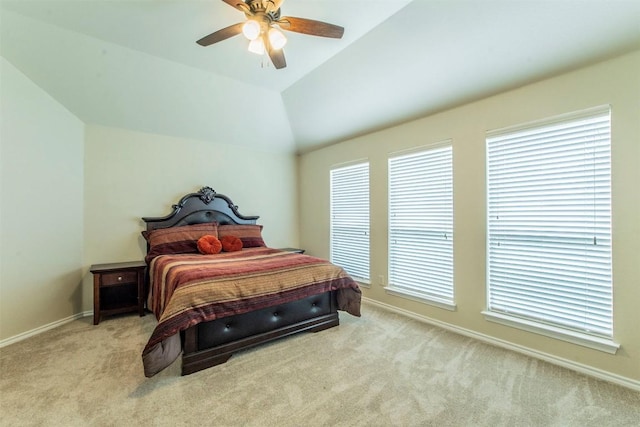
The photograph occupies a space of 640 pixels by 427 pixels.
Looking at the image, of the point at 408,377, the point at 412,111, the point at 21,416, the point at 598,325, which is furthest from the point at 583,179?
the point at 21,416

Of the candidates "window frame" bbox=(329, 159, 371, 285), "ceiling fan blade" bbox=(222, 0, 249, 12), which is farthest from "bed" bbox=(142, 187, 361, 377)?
"ceiling fan blade" bbox=(222, 0, 249, 12)

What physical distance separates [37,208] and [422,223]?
13.5 ft

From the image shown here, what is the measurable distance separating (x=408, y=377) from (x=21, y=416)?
244 cm

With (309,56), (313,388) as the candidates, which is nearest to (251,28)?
(309,56)

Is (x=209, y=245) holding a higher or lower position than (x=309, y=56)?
lower

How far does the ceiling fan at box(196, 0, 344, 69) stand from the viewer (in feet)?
5.74

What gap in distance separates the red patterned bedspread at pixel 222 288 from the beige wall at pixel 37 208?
926mm

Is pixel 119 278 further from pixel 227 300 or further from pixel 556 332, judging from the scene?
pixel 556 332

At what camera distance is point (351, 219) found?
4.14m

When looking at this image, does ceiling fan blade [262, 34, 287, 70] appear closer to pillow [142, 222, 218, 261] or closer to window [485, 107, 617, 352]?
window [485, 107, 617, 352]

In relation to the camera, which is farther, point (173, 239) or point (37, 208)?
point (173, 239)

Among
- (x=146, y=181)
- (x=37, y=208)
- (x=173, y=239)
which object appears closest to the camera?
(x=37, y=208)

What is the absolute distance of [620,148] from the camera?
196cm

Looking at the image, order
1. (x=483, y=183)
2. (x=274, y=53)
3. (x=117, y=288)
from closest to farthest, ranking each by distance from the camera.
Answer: (x=274, y=53) < (x=483, y=183) < (x=117, y=288)
